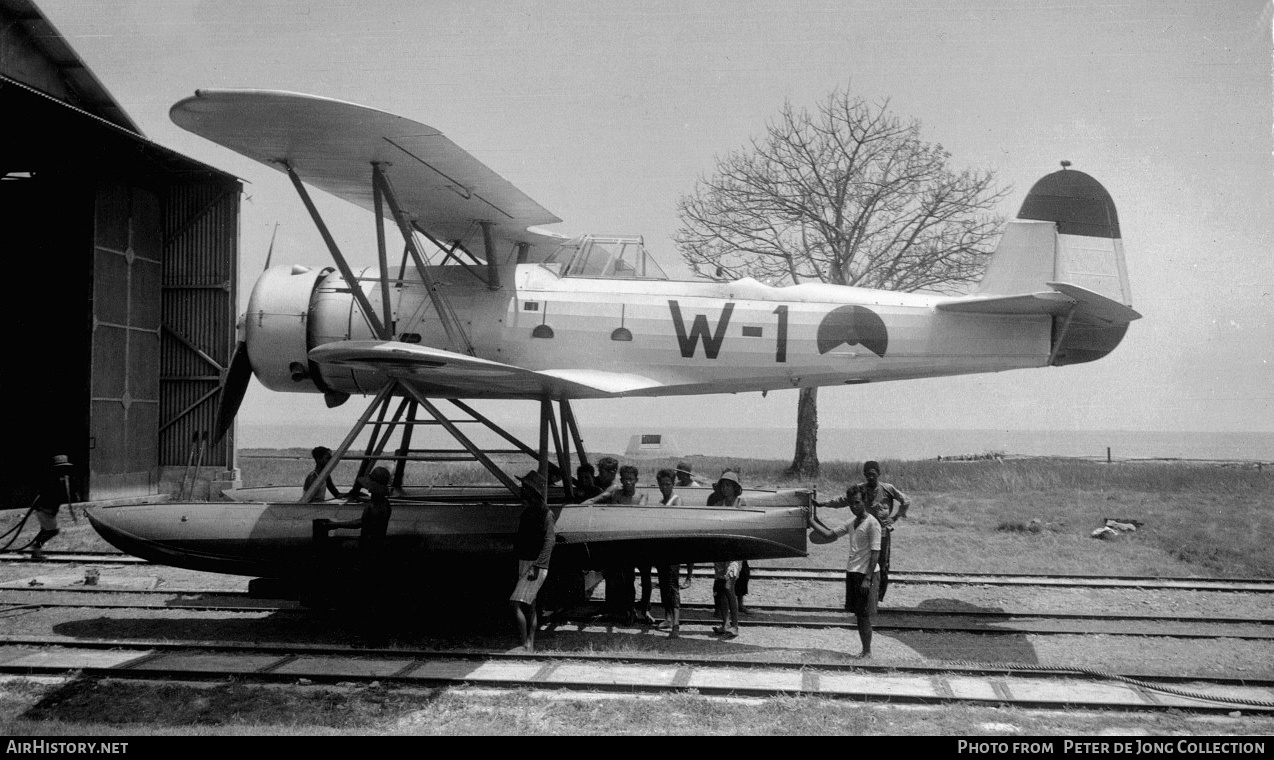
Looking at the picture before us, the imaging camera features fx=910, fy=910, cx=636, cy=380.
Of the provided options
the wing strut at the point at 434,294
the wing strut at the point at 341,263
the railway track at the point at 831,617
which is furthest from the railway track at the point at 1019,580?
the wing strut at the point at 434,294

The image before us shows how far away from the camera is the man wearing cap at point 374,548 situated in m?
8.88

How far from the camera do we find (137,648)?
8.66 metres

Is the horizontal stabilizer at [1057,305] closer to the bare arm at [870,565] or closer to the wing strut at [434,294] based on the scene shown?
the bare arm at [870,565]

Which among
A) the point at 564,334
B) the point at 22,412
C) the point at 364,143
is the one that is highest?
the point at 364,143

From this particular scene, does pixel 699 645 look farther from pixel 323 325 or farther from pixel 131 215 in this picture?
pixel 131 215

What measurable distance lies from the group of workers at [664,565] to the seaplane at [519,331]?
1.27ft

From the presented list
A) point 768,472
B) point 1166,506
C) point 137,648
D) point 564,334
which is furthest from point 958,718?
point 768,472

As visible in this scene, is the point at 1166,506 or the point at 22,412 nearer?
the point at 1166,506

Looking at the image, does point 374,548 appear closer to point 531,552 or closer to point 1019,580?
point 531,552

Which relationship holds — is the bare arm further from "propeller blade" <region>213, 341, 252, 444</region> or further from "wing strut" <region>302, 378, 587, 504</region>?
"propeller blade" <region>213, 341, 252, 444</region>

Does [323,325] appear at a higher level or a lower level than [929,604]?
higher

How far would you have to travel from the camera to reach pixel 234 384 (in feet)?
38.2

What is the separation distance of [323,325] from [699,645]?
19.3ft

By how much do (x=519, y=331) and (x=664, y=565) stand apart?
3.28 m
